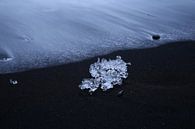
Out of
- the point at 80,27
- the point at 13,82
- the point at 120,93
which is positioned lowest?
the point at 13,82

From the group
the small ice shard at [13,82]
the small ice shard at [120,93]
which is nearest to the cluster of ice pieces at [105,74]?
the small ice shard at [120,93]

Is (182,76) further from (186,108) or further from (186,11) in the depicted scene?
(186,11)

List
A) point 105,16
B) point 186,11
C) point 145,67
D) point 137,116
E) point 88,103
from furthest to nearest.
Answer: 1. point 186,11
2. point 105,16
3. point 145,67
4. point 88,103
5. point 137,116

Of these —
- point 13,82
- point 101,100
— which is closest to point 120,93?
point 101,100

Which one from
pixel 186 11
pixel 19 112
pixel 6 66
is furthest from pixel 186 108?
pixel 186 11

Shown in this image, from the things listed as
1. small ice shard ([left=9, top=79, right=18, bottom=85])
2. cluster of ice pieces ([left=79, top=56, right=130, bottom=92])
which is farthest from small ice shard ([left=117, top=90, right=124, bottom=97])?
small ice shard ([left=9, top=79, right=18, bottom=85])

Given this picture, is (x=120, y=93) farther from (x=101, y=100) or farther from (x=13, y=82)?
(x=13, y=82)
